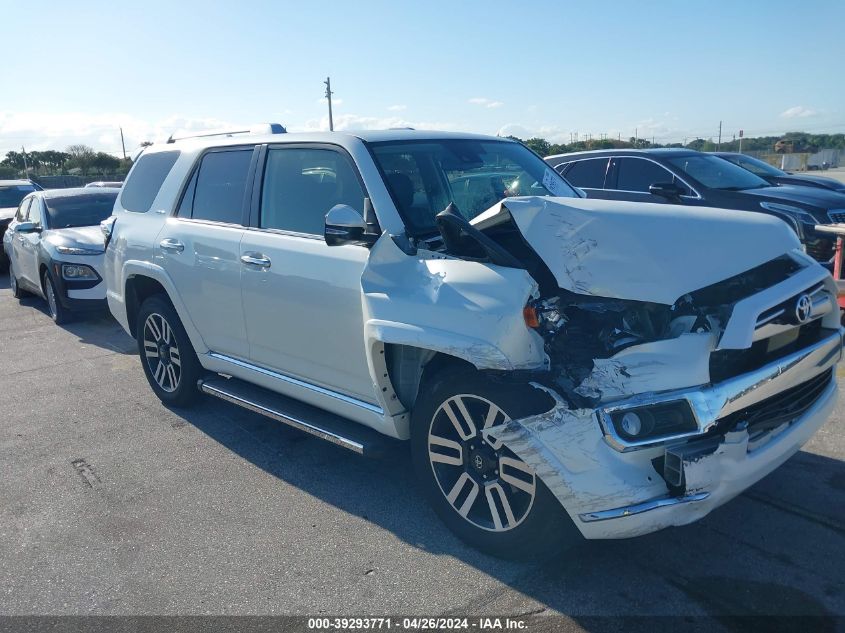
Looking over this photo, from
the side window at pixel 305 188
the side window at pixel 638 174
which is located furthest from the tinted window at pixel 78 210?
the side window at pixel 638 174

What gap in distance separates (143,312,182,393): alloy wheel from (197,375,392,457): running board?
41 centimetres

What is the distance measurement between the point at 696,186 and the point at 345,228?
6371 millimetres

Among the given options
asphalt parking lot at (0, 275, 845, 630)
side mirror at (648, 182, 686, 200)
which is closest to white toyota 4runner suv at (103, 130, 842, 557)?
asphalt parking lot at (0, 275, 845, 630)

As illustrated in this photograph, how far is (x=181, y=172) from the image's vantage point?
17.9 feet

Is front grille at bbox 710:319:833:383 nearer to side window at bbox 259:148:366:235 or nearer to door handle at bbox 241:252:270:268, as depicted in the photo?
side window at bbox 259:148:366:235

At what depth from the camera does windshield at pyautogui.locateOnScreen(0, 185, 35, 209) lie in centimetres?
1591

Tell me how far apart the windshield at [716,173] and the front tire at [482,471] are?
658cm

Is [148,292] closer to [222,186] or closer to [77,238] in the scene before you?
[222,186]

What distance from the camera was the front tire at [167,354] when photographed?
5.46m

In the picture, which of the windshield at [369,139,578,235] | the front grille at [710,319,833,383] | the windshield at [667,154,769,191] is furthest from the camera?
the windshield at [667,154,769,191]

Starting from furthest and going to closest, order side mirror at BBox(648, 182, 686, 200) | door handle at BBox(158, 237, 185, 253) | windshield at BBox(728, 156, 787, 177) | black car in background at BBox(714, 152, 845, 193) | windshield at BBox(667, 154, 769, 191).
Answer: windshield at BBox(728, 156, 787, 177), black car in background at BBox(714, 152, 845, 193), windshield at BBox(667, 154, 769, 191), side mirror at BBox(648, 182, 686, 200), door handle at BBox(158, 237, 185, 253)

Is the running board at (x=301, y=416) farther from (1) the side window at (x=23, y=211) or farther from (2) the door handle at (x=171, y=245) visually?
(1) the side window at (x=23, y=211)

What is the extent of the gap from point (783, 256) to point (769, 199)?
5647 millimetres

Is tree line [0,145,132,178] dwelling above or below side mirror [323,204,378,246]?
below
